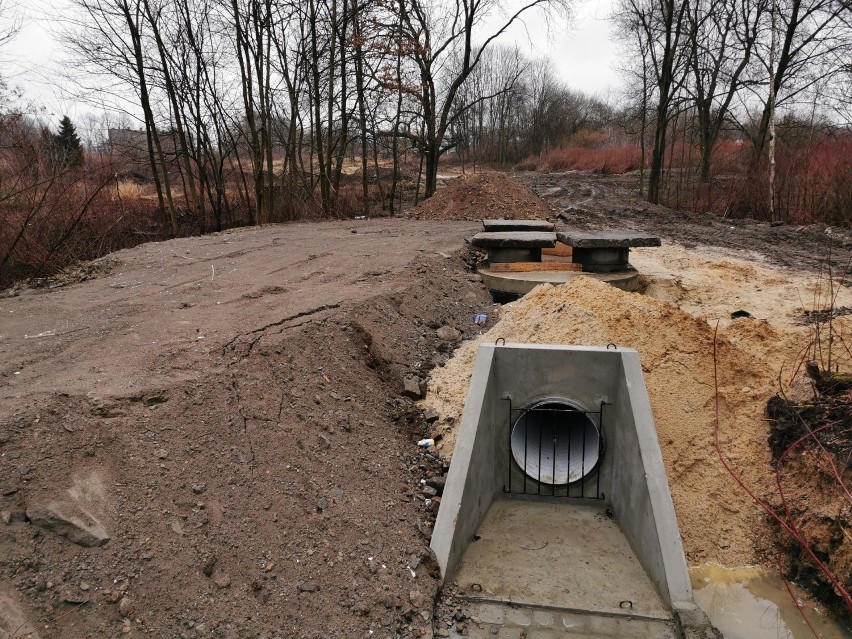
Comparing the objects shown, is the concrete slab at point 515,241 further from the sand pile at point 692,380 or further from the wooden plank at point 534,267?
the sand pile at point 692,380

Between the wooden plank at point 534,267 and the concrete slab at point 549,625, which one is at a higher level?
the wooden plank at point 534,267

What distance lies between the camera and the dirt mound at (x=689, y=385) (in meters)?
4.11

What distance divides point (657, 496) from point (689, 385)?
5.30 ft

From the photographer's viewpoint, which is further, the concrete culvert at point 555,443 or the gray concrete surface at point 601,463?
the concrete culvert at point 555,443

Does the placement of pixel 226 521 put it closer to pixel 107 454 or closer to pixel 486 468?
pixel 107 454

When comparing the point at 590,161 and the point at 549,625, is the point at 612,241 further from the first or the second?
the point at 590,161

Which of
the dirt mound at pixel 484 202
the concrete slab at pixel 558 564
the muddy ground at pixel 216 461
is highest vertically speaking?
the dirt mound at pixel 484 202

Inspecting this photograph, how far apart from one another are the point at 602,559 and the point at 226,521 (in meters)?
2.48

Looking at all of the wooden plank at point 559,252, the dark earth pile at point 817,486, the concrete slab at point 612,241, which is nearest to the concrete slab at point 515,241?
the concrete slab at point 612,241

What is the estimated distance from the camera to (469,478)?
390 cm

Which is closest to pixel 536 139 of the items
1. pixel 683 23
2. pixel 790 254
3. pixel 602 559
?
pixel 683 23

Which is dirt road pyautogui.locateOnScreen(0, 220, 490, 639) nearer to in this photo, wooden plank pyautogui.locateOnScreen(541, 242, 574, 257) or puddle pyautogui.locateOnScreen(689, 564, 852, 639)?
puddle pyautogui.locateOnScreen(689, 564, 852, 639)

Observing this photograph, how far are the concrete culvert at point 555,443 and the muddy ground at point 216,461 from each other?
0.86 metres

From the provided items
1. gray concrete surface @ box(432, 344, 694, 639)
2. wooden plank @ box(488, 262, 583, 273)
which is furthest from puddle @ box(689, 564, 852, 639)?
wooden plank @ box(488, 262, 583, 273)
